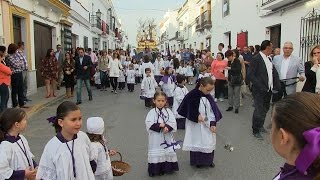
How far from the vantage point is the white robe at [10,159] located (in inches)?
133

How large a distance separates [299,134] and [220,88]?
11.2 metres

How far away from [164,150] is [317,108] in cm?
404

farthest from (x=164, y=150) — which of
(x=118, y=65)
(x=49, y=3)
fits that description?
(x=49, y=3)

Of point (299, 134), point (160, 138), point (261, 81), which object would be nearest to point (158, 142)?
point (160, 138)

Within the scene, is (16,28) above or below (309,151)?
above

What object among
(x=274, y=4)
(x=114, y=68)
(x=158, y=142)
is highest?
(x=274, y=4)

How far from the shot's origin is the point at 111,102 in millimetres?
12938

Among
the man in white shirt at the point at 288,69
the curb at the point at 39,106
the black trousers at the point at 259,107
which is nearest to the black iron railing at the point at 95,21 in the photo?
the curb at the point at 39,106

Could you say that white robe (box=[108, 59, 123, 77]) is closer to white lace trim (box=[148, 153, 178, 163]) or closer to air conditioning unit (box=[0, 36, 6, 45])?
air conditioning unit (box=[0, 36, 6, 45])

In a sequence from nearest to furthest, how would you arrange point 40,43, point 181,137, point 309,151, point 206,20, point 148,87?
point 309,151, point 181,137, point 148,87, point 40,43, point 206,20

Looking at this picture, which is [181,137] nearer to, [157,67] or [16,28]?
[16,28]

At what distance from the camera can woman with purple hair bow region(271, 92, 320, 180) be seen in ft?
4.35

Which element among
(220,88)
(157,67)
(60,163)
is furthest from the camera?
(157,67)

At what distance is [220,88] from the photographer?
41.0ft
